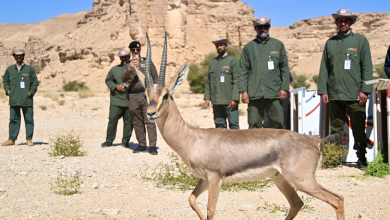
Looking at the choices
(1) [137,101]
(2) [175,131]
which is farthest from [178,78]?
(1) [137,101]

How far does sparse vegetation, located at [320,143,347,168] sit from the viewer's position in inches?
307

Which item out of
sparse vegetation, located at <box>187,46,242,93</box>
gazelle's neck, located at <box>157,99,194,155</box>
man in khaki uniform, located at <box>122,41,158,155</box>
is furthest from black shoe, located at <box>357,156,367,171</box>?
sparse vegetation, located at <box>187,46,242,93</box>

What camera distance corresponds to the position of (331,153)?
7.83 metres

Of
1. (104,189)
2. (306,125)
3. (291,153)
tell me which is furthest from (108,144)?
(291,153)

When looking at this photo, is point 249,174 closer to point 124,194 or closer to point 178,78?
point 178,78

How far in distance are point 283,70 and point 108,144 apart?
561cm

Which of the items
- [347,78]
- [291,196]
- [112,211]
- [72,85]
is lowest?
[112,211]

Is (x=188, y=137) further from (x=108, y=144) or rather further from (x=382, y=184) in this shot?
(x=108, y=144)

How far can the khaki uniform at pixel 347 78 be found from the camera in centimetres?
754

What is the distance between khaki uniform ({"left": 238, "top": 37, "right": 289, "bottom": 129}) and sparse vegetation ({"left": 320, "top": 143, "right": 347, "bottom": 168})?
1.31 m

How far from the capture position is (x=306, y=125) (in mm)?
9039

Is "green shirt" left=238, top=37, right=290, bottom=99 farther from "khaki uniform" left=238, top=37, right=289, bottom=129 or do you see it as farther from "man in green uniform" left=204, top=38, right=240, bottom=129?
"man in green uniform" left=204, top=38, right=240, bottom=129

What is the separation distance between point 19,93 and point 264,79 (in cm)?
689

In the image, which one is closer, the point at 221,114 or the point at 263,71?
the point at 263,71
